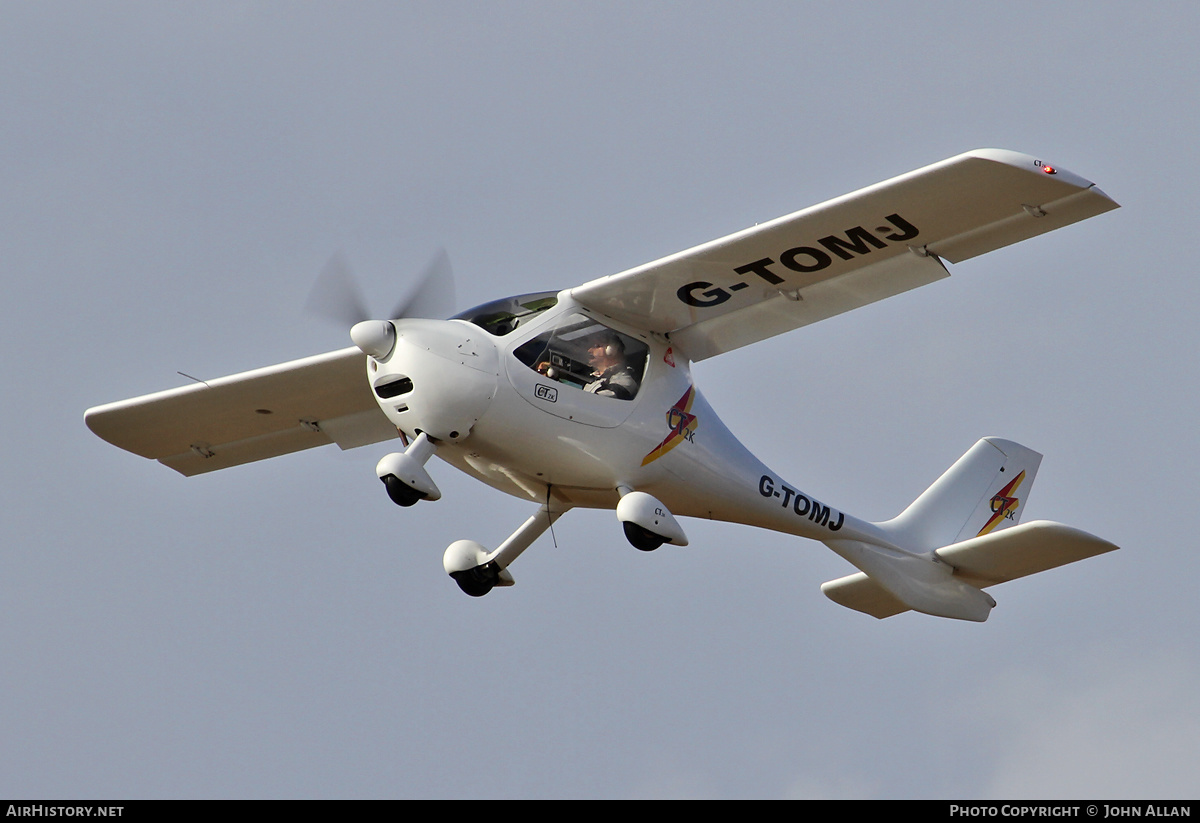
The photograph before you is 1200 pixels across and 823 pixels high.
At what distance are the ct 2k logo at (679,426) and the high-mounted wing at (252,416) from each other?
3286 millimetres

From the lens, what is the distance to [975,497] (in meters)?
20.8

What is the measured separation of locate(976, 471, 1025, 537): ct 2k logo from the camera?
21.0 meters

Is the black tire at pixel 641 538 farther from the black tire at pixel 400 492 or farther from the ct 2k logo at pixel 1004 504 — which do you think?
the ct 2k logo at pixel 1004 504

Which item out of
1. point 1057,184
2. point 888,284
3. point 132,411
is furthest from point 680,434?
point 132,411

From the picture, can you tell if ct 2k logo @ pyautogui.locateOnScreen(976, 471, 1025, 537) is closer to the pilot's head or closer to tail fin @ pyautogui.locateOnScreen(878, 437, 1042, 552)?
tail fin @ pyautogui.locateOnScreen(878, 437, 1042, 552)

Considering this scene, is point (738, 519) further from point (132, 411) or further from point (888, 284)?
point (132, 411)

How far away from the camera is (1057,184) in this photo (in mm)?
15367

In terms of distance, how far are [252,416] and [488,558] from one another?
3269 millimetres

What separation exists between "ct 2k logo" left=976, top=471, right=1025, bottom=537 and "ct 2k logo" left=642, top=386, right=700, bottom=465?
541 cm

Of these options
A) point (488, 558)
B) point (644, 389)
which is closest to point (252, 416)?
point (488, 558)

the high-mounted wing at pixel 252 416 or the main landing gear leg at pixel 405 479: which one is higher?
the main landing gear leg at pixel 405 479

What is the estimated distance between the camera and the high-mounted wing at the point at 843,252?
50.9 ft

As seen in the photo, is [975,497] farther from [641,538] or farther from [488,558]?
[488,558]

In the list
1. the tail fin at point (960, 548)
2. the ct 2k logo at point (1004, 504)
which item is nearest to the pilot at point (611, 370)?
the tail fin at point (960, 548)
